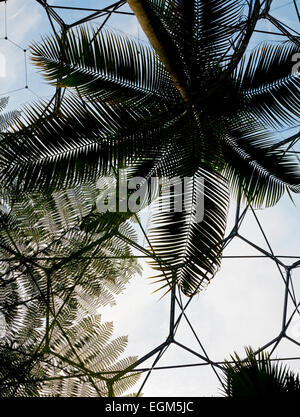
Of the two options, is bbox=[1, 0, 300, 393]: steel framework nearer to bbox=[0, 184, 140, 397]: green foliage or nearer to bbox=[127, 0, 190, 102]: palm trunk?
bbox=[0, 184, 140, 397]: green foliage

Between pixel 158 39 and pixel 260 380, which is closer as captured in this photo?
pixel 260 380

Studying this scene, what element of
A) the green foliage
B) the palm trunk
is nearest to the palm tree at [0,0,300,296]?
the palm trunk

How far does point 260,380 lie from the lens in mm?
2242

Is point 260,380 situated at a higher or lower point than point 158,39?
lower

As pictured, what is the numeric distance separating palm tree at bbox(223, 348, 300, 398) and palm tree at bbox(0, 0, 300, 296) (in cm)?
160

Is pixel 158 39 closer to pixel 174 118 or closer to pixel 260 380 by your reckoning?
pixel 174 118

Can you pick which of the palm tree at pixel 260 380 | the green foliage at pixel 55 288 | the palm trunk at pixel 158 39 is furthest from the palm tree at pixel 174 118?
the palm tree at pixel 260 380

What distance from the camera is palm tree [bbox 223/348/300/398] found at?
7.24 feet

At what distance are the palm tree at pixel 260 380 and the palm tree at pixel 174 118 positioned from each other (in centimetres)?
160

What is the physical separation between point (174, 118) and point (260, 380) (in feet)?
11.3

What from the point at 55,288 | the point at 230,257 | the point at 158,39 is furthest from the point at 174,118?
the point at 230,257

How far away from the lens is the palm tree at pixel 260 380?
2207 mm

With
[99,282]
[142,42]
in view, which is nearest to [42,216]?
[99,282]

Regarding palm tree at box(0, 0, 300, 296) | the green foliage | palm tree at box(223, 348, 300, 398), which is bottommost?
palm tree at box(223, 348, 300, 398)
